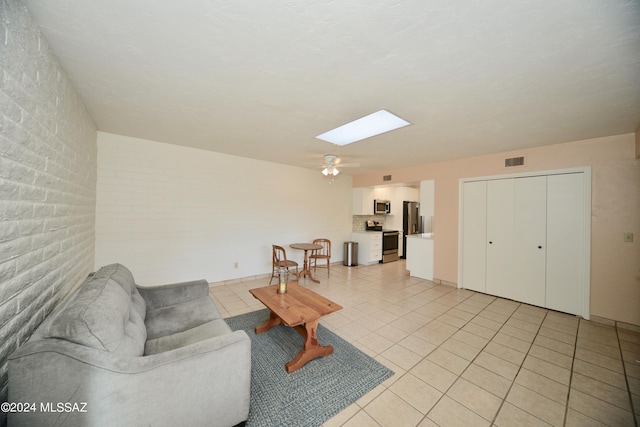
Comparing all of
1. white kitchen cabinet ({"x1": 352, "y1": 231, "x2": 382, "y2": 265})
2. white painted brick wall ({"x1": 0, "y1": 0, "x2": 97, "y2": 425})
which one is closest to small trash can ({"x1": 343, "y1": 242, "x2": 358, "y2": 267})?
white kitchen cabinet ({"x1": 352, "y1": 231, "x2": 382, "y2": 265})

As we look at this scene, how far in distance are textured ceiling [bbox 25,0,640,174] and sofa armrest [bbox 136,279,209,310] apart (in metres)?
1.96

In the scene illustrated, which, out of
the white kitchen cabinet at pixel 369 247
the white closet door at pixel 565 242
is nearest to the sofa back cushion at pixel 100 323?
the white closet door at pixel 565 242

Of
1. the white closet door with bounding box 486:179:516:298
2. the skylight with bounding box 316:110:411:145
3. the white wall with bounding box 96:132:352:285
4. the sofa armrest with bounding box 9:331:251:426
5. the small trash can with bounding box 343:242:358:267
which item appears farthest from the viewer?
the small trash can with bounding box 343:242:358:267

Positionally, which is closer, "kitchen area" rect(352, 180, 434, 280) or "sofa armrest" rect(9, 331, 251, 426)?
"sofa armrest" rect(9, 331, 251, 426)

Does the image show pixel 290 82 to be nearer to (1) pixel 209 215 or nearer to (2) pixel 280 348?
(2) pixel 280 348

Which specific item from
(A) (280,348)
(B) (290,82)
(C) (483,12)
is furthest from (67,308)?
(C) (483,12)

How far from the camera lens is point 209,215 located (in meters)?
4.19

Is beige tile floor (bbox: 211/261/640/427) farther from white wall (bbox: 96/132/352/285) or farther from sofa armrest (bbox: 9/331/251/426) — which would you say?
white wall (bbox: 96/132/352/285)

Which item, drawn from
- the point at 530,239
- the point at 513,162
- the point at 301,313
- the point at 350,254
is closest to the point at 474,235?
the point at 530,239

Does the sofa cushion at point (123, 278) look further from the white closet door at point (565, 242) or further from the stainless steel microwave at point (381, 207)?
the stainless steel microwave at point (381, 207)

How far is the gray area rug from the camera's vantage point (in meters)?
1.59

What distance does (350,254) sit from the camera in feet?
20.0

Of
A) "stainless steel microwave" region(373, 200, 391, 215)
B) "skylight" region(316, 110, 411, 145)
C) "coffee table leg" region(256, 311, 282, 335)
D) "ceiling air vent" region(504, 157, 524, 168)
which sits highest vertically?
"skylight" region(316, 110, 411, 145)

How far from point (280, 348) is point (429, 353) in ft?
5.08
